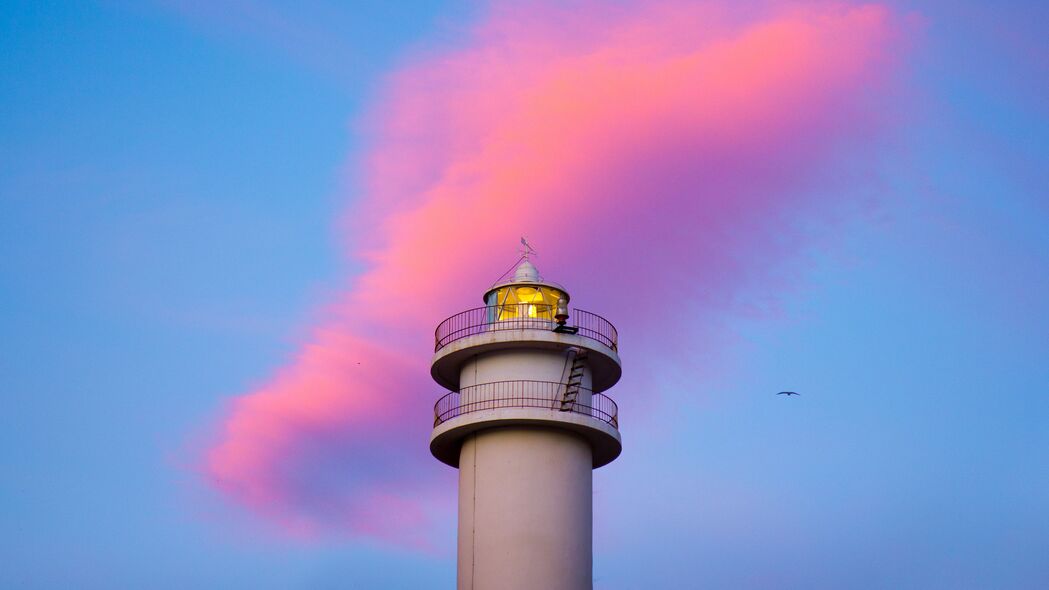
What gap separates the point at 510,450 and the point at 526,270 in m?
6.61

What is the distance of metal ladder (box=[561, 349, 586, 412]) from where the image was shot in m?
47.8

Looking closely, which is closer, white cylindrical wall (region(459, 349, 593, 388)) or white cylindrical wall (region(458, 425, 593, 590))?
white cylindrical wall (region(458, 425, 593, 590))

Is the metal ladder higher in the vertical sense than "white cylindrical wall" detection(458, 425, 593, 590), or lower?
higher

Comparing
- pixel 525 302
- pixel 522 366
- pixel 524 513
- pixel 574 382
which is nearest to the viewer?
pixel 524 513

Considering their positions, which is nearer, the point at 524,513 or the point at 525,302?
the point at 524,513

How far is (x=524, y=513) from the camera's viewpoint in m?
46.3

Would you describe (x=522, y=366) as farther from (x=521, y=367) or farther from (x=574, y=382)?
(x=574, y=382)

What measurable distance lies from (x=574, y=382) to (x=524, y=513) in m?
4.76

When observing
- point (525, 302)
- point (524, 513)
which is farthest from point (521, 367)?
point (524, 513)

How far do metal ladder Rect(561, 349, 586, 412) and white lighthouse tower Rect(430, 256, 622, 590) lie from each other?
1.3 inches

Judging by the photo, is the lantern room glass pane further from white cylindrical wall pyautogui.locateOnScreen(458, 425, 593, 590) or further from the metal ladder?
white cylindrical wall pyautogui.locateOnScreen(458, 425, 593, 590)

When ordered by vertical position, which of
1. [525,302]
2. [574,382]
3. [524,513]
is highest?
[525,302]

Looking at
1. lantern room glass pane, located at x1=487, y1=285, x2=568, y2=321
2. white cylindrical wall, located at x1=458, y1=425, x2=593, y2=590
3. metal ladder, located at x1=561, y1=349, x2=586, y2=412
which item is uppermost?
lantern room glass pane, located at x1=487, y1=285, x2=568, y2=321

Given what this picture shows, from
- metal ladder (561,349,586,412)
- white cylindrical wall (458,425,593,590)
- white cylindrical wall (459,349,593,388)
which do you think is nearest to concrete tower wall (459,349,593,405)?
white cylindrical wall (459,349,593,388)
